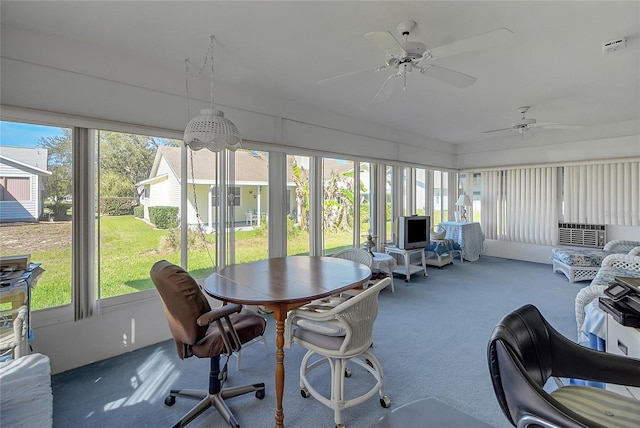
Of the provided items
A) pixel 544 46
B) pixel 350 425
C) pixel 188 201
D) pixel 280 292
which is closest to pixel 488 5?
pixel 544 46

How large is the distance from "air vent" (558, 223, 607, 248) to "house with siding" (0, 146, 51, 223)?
7920mm

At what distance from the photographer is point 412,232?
5246mm

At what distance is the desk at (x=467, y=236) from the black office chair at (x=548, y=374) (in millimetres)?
5205

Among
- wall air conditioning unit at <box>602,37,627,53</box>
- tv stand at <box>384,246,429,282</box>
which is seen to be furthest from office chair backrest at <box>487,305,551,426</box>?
tv stand at <box>384,246,429,282</box>

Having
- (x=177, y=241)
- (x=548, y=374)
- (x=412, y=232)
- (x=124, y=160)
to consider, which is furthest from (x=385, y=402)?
(x=412, y=232)

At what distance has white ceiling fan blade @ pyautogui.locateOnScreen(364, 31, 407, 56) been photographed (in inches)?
71.3

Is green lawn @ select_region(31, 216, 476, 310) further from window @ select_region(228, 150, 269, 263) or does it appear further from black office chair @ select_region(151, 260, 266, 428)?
black office chair @ select_region(151, 260, 266, 428)

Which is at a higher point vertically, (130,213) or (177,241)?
(130,213)

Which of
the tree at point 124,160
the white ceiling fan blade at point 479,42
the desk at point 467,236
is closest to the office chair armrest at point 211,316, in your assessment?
the tree at point 124,160

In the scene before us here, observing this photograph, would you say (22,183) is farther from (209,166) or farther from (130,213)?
(209,166)

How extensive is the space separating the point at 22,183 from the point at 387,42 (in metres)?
2.94

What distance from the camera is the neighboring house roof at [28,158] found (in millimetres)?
2291

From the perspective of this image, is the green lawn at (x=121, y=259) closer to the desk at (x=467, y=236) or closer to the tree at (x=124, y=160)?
the tree at (x=124, y=160)

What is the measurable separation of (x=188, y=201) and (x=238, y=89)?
1403mm
